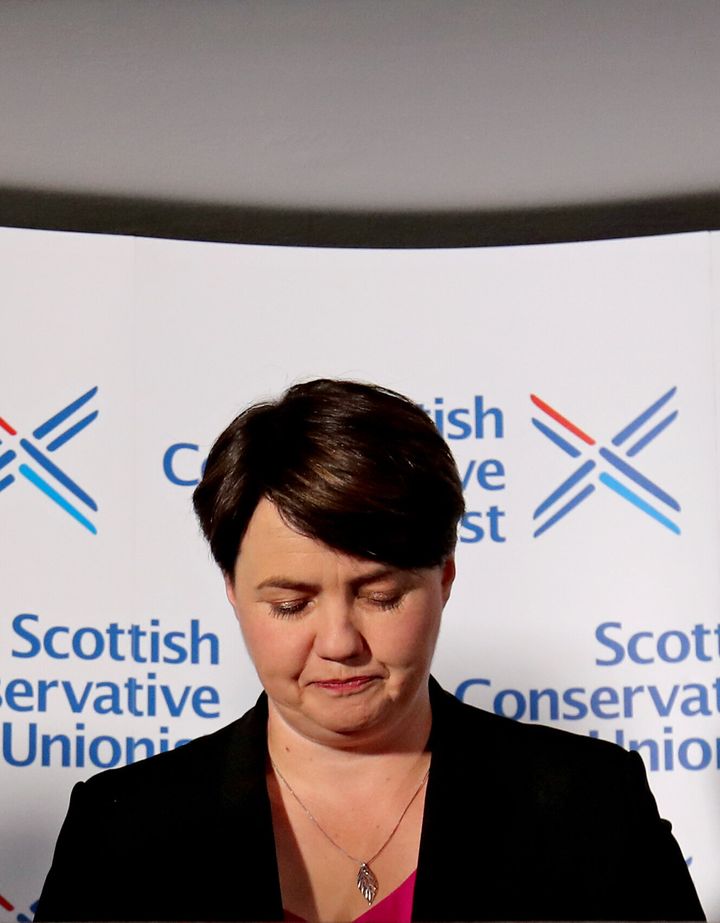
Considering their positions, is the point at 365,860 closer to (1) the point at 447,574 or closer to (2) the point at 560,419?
(1) the point at 447,574

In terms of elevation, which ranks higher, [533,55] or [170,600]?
[533,55]

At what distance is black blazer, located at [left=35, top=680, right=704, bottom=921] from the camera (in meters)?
1.01

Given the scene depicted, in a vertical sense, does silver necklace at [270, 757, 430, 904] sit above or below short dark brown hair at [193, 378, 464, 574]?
below

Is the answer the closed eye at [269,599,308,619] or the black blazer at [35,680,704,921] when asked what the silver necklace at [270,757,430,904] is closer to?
the black blazer at [35,680,704,921]

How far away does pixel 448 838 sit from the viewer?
1.01 meters

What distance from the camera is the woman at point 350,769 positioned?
3.12 ft

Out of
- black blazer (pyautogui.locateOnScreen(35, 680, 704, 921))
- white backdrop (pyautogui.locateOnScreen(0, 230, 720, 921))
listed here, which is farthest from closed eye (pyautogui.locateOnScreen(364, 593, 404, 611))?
white backdrop (pyautogui.locateOnScreen(0, 230, 720, 921))

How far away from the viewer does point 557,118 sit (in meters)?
1.68

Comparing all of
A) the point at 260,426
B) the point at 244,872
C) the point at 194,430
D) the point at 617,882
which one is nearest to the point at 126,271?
the point at 194,430

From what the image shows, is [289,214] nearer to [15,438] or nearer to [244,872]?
[15,438]

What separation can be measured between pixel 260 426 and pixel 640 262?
99cm

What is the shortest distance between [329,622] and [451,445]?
0.84 metres

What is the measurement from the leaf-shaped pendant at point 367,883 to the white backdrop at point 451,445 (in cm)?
70

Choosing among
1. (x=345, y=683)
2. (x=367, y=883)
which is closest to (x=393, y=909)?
(x=367, y=883)
